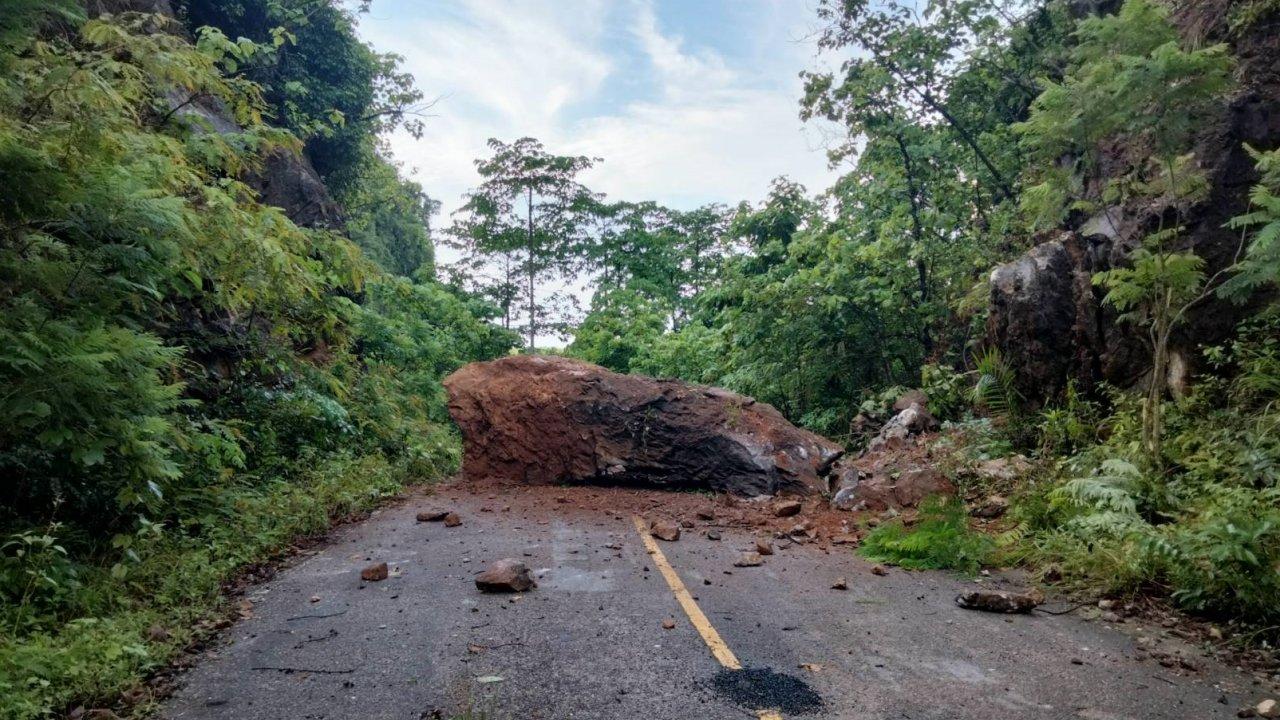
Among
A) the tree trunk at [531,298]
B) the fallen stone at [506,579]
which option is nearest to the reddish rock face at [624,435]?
the fallen stone at [506,579]

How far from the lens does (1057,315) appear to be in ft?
32.2

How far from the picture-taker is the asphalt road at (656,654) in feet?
12.2

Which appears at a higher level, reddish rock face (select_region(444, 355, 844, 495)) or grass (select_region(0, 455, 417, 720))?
reddish rock face (select_region(444, 355, 844, 495))

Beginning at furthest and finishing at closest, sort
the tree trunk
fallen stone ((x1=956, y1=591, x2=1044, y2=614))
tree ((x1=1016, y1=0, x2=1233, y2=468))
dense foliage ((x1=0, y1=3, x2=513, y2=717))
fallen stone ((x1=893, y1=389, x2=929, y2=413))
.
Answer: the tree trunk < fallen stone ((x1=893, y1=389, x2=929, y2=413)) < tree ((x1=1016, y1=0, x2=1233, y2=468)) < fallen stone ((x1=956, y1=591, x2=1044, y2=614)) < dense foliage ((x1=0, y1=3, x2=513, y2=717))

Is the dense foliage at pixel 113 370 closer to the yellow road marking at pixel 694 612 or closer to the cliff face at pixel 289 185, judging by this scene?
the yellow road marking at pixel 694 612

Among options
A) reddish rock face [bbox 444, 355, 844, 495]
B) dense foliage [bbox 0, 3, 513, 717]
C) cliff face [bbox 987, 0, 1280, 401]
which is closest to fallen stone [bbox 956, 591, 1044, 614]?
cliff face [bbox 987, 0, 1280, 401]

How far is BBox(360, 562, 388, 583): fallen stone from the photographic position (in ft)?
20.1

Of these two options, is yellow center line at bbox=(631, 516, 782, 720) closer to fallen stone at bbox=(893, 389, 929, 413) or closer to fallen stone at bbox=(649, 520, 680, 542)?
fallen stone at bbox=(649, 520, 680, 542)

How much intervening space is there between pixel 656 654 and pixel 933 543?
3.90 m

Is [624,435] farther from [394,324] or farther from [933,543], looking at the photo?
[394,324]

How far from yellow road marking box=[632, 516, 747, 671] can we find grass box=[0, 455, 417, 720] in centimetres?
318

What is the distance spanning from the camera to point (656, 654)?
438 centimetres

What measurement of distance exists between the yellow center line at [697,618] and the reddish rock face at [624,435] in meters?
3.79

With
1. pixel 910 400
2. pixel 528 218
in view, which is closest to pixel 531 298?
pixel 528 218
